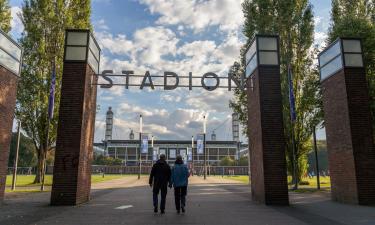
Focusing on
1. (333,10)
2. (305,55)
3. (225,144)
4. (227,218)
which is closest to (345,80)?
(227,218)

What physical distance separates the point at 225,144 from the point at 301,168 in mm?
94435

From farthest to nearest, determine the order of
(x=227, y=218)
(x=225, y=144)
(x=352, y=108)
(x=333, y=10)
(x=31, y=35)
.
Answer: (x=225, y=144), (x=333, y=10), (x=31, y=35), (x=352, y=108), (x=227, y=218)

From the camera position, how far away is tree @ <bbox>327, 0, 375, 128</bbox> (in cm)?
2272

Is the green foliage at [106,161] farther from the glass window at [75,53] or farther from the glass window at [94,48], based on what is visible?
the glass window at [75,53]

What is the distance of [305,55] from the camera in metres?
28.3

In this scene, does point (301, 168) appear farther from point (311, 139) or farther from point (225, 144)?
point (225, 144)

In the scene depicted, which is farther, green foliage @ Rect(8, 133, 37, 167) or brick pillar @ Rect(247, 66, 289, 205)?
green foliage @ Rect(8, 133, 37, 167)

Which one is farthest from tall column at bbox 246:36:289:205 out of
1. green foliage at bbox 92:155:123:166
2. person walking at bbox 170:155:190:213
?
green foliage at bbox 92:155:123:166

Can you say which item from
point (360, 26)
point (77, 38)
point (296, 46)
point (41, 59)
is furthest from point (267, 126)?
point (41, 59)

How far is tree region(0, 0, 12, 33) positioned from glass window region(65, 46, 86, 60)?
1553cm

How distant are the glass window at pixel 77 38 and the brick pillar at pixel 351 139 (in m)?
11.9

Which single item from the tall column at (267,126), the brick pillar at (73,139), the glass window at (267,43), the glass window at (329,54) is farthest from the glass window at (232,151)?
the brick pillar at (73,139)

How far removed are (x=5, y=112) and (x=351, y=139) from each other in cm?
1550

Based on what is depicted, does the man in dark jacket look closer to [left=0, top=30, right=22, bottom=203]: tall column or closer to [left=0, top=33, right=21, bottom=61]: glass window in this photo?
[left=0, top=30, right=22, bottom=203]: tall column
